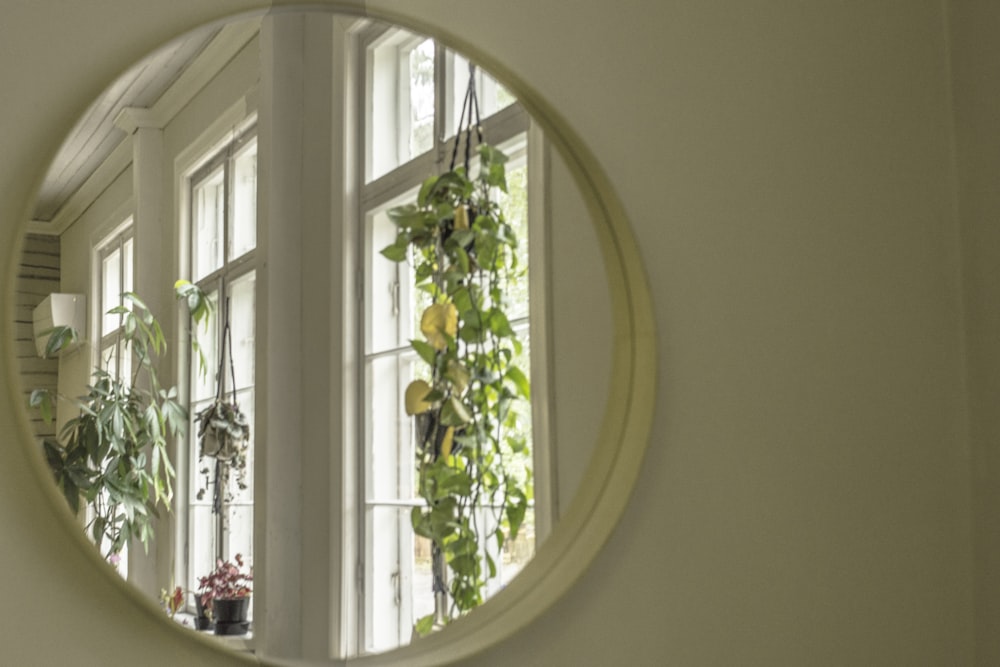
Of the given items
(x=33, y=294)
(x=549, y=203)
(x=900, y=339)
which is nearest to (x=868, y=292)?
(x=900, y=339)

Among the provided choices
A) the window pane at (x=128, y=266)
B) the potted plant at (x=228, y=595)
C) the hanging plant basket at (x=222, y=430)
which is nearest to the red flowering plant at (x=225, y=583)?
the potted plant at (x=228, y=595)

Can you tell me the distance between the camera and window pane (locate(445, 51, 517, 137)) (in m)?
1.55

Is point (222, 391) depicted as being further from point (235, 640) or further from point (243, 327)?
point (235, 640)

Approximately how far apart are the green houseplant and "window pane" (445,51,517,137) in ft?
1.60

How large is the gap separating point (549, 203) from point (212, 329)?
52 centimetres

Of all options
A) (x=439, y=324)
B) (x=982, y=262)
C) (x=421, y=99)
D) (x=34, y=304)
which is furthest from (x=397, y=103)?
(x=982, y=262)

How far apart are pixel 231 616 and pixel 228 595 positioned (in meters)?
0.03

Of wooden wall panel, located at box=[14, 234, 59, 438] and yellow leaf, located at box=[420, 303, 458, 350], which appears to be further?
yellow leaf, located at box=[420, 303, 458, 350]

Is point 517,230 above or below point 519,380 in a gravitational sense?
above

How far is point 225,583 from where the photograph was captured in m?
1.35

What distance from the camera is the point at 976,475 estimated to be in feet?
6.37

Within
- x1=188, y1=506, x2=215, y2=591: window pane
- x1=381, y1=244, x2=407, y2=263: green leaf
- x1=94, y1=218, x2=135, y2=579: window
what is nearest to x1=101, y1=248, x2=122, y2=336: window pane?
x1=94, y1=218, x2=135, y2=579: window

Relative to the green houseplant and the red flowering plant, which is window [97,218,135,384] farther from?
the red flowering plant

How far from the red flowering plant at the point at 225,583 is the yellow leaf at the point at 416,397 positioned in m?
0.29
